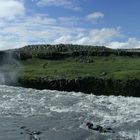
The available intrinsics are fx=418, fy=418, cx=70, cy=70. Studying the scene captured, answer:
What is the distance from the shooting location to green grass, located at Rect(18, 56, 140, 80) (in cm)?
7650

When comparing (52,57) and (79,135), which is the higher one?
(52,57)

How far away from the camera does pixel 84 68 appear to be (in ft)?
297

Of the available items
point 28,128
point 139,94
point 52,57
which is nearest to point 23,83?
point 139,94

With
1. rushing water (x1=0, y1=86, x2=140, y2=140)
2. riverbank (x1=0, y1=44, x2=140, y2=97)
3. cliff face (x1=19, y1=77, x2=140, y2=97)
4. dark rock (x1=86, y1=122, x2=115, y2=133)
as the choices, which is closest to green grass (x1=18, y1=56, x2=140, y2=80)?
riverbank (x1=0, y1=44, x2=140, y2=97)

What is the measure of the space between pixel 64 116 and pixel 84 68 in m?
44.0

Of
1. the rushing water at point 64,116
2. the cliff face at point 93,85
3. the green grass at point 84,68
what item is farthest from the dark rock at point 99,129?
the green grass at point 84,68

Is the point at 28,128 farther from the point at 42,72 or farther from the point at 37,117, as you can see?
the point at 42,72

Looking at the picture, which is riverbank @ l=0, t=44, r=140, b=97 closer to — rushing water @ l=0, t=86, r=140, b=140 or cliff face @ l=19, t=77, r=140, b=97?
cliff face @ l=19, t=77, r=140, b=97

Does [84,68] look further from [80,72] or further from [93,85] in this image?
[93,85]

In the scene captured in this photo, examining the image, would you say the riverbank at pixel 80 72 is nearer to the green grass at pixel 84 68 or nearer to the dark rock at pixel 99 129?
the green grass at pixel 84 68

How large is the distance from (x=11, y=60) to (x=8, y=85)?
25.7 metres

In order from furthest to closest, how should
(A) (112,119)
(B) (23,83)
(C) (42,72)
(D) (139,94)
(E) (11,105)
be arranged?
1. (C) (42,72)
2. (B) (23,83)
3. (D) (139,94)
4. (E) (11,105)
5. (A) (112,119)

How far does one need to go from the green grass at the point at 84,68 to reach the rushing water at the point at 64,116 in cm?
1256

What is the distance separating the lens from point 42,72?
84688 mm
